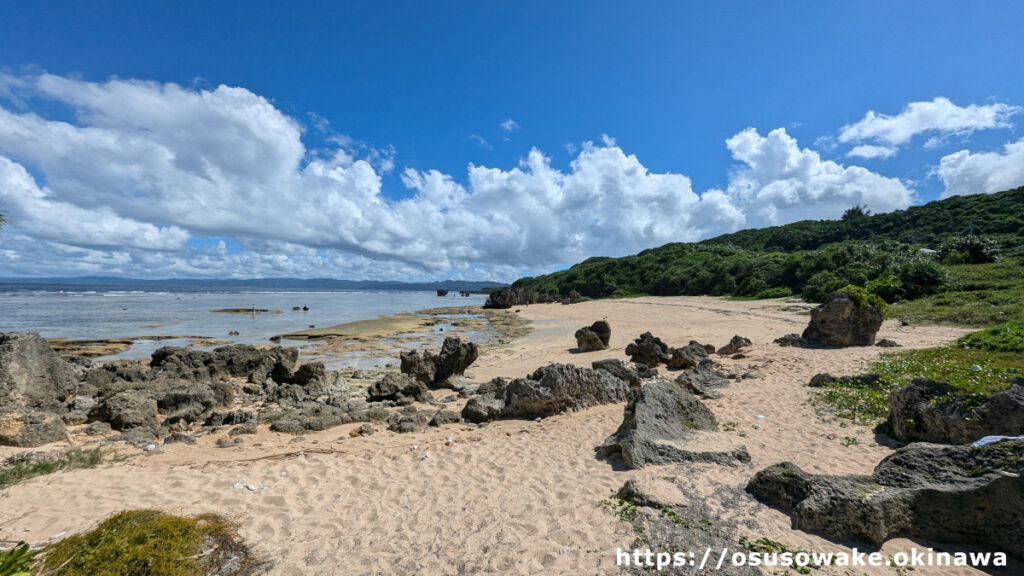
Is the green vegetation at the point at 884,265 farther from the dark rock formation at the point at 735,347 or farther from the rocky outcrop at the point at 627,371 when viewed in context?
the rocky outcrop at the point at 627,371

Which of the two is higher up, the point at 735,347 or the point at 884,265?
the point at 884,265

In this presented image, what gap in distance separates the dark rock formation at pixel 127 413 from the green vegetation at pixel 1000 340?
70.7 feet

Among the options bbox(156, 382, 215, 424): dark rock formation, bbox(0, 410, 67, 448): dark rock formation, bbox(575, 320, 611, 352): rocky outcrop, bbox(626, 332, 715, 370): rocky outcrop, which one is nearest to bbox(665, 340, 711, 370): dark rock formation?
bbox(626, 332, 715, 370): rocky outcrop

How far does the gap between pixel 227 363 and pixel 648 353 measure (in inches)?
667

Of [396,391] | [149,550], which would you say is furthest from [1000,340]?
[149,550]

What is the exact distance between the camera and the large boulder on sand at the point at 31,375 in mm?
10367

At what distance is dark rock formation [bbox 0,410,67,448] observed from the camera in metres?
8.03

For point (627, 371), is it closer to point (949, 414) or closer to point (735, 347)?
point (735, 347)

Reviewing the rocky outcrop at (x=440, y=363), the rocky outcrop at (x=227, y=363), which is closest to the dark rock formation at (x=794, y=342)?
the rocky outcrop at (x=440, y=363)

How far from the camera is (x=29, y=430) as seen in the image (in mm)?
8242

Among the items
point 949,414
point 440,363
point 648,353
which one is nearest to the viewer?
point 949,414

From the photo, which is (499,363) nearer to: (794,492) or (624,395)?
(624,395)

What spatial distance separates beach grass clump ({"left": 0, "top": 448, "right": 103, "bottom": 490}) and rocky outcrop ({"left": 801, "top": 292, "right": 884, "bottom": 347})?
70.1 ft

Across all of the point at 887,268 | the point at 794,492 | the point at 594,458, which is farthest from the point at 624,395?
the point at 887,268
